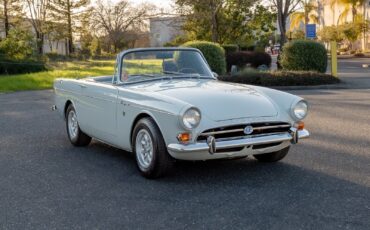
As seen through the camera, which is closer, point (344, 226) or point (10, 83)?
point (344, 226)

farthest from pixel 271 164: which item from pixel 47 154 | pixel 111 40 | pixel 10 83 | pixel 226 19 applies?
pixel 111 40

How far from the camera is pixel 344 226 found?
3973 mm

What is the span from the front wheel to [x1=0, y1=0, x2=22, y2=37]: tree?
47.7 m

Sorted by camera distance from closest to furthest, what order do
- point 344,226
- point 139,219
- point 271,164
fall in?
point 344,226 < point 139,219 < point 271,164

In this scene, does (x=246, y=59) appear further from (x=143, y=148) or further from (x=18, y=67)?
(x=143, y=148)

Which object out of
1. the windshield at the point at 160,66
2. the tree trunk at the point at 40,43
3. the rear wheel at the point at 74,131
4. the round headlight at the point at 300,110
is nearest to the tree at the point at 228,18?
the tree trunk at the point at 40,43

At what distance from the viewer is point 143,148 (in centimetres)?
567

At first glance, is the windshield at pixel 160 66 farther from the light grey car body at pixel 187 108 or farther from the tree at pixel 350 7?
the tree at pixel 350 7

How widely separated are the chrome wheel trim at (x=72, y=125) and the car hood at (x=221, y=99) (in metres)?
1.71

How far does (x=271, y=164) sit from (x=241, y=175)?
63cm

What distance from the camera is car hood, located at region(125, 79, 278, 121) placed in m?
5.27

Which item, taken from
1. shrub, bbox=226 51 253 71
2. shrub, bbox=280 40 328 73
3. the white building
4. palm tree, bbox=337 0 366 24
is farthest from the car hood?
the white building

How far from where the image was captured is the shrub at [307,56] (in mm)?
19891

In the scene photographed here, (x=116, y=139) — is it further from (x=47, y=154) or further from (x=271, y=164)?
(x=271, y=164)
